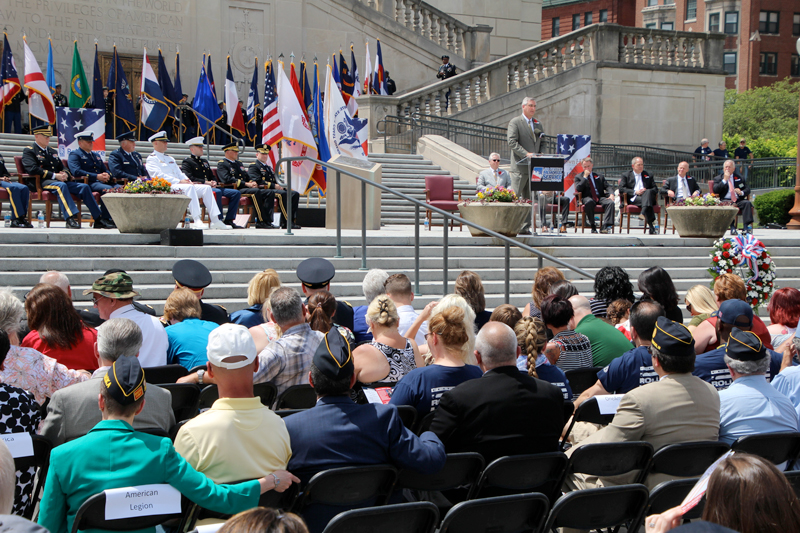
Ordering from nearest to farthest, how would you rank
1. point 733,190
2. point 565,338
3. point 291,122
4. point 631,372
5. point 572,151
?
1. point 631,372
2. point 565,338
3. point 291,122
4. point 733,190
5. point 572,151

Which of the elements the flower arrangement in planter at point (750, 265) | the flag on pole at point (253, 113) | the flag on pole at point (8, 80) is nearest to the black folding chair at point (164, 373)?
the flower arrangement in planter at point (750, 265)

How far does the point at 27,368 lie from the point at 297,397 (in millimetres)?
1560

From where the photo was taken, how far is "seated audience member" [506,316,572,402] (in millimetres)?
4609

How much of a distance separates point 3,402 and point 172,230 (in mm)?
6574

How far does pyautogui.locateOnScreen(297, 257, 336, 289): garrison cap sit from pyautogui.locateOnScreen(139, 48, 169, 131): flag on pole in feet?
46.0

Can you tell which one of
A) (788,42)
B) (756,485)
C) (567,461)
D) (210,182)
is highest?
(788,42)

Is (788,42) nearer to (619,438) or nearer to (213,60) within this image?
(213,60)

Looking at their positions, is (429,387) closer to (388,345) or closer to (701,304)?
(388,345)

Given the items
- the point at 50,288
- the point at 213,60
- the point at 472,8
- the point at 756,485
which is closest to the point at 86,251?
the point at 50,288

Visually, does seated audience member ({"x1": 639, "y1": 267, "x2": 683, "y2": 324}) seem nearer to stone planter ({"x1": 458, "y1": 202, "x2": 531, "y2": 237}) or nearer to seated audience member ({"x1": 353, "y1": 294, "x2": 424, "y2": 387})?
seated audience member ({"x1": 353, "y1": 294, "x2": 424, "y2": 387})

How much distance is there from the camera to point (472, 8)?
104 ft

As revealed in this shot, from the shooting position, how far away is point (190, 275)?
21.5 ft

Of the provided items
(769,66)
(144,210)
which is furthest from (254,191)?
(769,66)

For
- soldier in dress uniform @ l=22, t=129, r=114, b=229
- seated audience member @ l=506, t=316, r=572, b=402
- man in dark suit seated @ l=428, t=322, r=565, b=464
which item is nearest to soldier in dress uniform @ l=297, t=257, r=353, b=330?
seated audience member @ l=506, t=316, r=572, b=402
